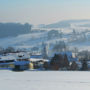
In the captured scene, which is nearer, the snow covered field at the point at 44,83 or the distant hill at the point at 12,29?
the snow covered field at the point at 44,83

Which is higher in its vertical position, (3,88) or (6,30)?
(6,30)

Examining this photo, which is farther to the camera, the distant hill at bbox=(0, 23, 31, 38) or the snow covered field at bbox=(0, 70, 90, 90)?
the distant hill at bbox=(0, 23, 31, 38)

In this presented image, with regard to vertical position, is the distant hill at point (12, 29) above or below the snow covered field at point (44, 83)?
above

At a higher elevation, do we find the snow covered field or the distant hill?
the distant hill

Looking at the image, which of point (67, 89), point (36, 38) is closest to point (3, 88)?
point (67, 89)

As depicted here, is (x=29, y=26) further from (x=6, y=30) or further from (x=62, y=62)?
(x=62, y=62)

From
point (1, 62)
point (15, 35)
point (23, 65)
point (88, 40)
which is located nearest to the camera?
point (23, 65)

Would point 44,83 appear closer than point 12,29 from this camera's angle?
Yes

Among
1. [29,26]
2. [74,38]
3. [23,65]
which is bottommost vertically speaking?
[23,65]

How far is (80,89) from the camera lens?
170 inches

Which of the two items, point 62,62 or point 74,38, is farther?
point 74,38

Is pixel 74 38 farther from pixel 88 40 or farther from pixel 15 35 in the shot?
pixel 15 35

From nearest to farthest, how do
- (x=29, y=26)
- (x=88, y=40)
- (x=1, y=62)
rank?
(x=1, y=62) < (x=88, y=40) < (x=29, y=26)

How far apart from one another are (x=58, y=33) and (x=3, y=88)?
318ft
